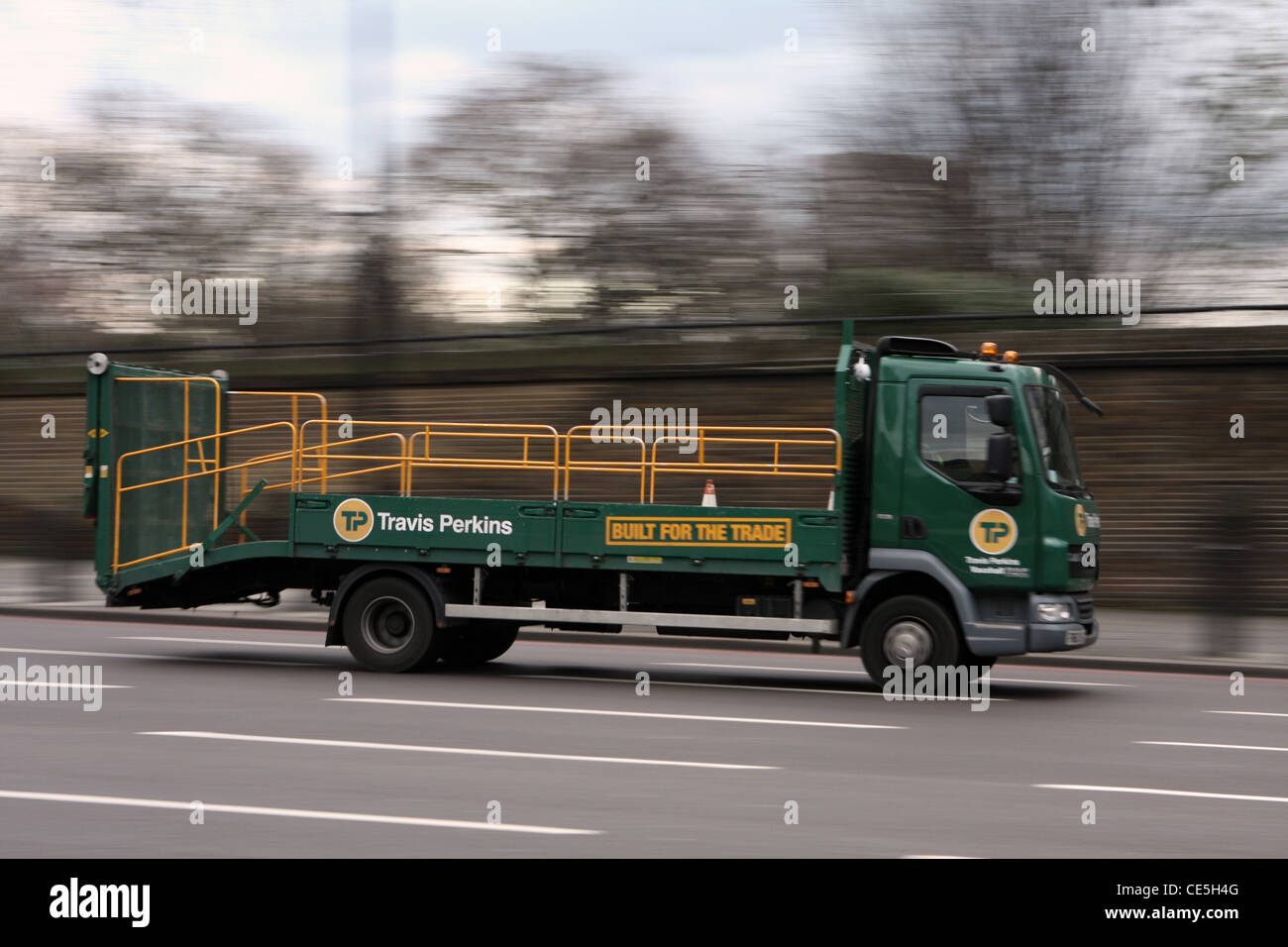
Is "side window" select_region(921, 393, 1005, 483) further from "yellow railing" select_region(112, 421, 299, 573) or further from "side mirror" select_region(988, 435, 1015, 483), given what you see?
"yellow railing" select_region(112, 421, 299, 573)

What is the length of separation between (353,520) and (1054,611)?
6.03m

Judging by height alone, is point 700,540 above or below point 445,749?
above

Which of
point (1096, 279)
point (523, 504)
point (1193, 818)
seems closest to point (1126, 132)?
point (1096, 279)

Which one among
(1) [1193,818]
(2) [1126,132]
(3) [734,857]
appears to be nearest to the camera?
(3) [734,857]

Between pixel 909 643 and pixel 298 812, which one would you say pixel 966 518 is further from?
pixel 298 812

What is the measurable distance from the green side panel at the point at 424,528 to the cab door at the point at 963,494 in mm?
3065

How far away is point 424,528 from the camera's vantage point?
13.2 meters

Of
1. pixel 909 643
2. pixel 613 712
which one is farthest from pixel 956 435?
pixel 613 712

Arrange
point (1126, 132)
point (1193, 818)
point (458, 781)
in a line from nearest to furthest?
point (1193, 818), point (458, 781), point (1126, 132)

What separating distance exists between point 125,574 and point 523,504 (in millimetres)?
3937

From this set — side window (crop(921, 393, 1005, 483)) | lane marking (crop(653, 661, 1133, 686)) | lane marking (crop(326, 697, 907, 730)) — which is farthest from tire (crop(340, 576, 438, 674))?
side window (crop(921, 393, 1005, 483))

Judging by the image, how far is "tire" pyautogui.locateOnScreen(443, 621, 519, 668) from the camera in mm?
13620
